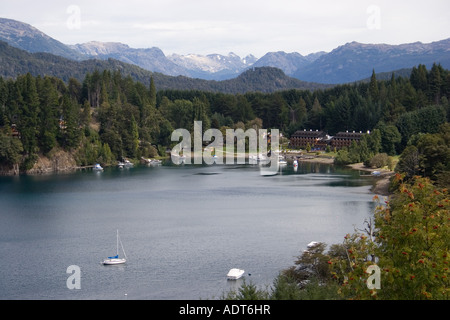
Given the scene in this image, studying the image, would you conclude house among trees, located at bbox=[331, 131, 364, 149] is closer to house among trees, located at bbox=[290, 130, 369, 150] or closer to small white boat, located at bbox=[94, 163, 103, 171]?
house among trees, located at bbox=[290, 130, 369, 150]

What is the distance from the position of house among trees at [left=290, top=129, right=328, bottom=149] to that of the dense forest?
2.68m

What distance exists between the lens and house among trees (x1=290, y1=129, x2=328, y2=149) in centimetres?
10400

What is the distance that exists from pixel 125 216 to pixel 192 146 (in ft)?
185

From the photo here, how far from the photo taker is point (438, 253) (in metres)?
14.0

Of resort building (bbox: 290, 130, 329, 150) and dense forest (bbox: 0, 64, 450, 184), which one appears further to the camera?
resort building (bbox: 290, 130, 329, 150)

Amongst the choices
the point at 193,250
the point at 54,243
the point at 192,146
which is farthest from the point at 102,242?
the point at 192,146

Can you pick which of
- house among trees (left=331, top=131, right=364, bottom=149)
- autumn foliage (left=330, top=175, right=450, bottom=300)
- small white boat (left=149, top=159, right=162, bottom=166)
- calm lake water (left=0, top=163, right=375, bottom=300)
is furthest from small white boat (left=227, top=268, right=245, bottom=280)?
house among trees (left=331, top=131, right=364, bottom=149)

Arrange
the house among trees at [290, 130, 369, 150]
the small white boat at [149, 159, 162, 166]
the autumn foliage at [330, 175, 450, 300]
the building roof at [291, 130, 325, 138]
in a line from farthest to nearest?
1. the building roof at [291, 130, 325, 138]
2. the house among trees at [290, 130, 369, 150]
3. the small white boat at [149, 159, 162, 166]
4. the autumn foliage at [330, 175, 450, 300]

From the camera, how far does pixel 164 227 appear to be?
41719 mm

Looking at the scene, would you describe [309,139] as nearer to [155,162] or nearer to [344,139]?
[344,139]

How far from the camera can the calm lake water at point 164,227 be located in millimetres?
28766

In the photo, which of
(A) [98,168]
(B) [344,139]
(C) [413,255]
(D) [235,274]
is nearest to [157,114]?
(A) [98,168]

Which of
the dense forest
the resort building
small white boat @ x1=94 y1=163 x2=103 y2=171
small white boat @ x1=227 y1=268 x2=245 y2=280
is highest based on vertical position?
the dense forest
